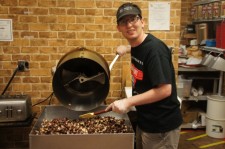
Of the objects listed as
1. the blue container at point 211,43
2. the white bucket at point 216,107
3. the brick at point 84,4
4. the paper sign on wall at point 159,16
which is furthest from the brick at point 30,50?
the blue container at point 211,43

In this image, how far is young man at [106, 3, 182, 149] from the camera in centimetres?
171

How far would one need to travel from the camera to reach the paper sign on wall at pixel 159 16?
2.84m

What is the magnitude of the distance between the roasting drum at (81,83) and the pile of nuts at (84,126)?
5.3 inches

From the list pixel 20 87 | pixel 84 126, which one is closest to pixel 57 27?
pixel 20 87

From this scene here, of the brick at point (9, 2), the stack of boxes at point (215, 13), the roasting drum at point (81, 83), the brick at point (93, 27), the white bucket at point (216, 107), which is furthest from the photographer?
the stack of boxes at point (215, 13)

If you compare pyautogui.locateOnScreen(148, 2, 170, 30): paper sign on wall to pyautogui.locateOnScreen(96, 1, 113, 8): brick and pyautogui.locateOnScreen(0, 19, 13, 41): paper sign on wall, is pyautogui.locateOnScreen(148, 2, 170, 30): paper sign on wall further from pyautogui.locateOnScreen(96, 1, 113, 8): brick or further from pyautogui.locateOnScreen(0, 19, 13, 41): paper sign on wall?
pyautogui.locateOnScreen(0, 19, 13, 41): paper sign on wall

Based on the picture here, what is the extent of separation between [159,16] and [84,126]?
4.72 feet

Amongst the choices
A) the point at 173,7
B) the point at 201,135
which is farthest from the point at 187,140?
the point at 173,7

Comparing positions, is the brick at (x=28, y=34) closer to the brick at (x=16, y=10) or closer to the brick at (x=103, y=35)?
the brick at (x=16, y=10)

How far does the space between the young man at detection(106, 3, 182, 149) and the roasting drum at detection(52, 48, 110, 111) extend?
0.24 m

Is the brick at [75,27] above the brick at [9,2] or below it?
below

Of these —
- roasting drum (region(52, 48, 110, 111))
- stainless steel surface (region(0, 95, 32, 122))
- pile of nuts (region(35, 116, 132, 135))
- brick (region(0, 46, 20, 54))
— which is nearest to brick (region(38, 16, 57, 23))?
brick (region(0, 46, 20, 54))

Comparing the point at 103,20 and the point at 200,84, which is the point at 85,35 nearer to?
the point at 103,20

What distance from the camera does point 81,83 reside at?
6.65ft
